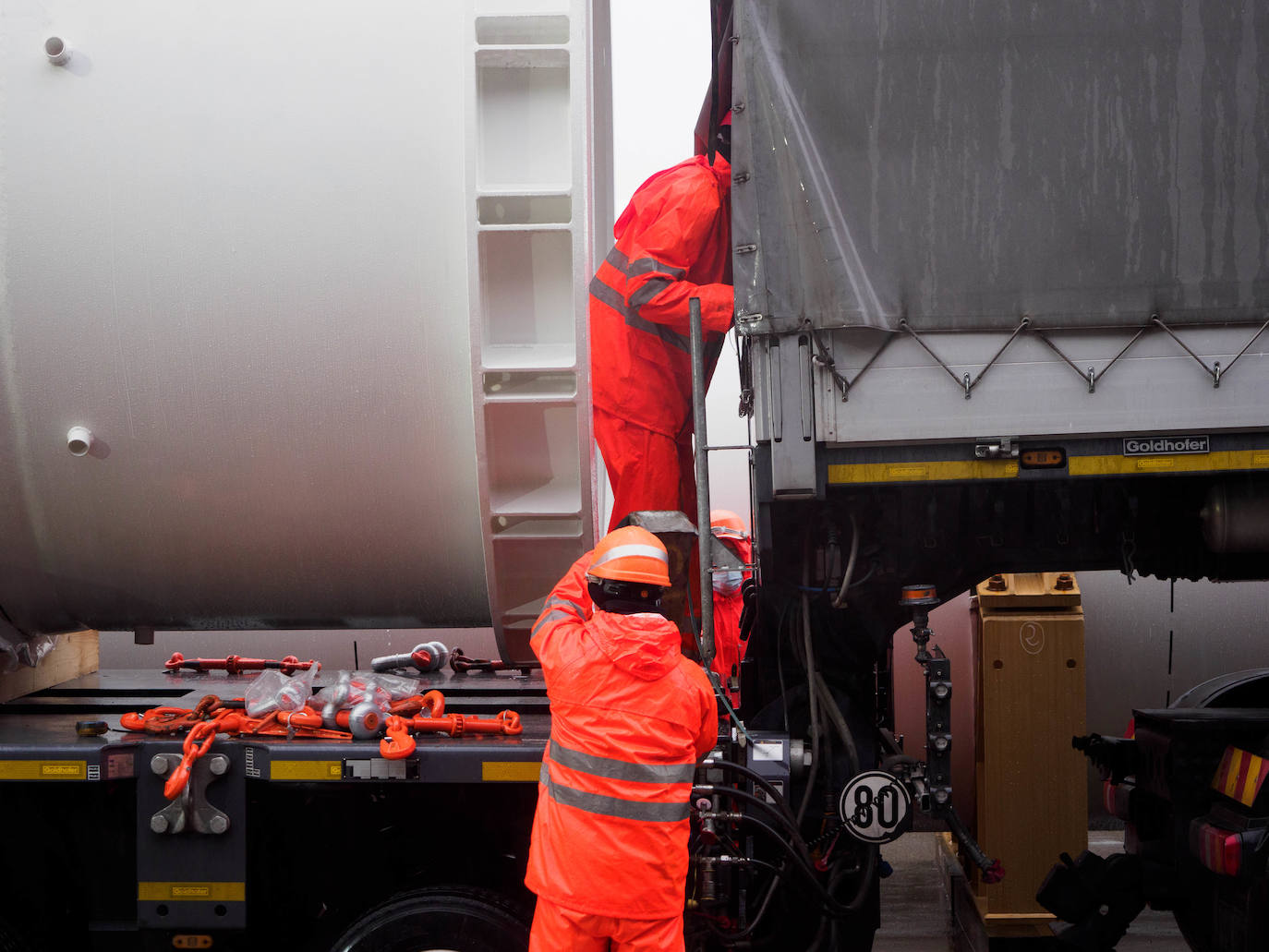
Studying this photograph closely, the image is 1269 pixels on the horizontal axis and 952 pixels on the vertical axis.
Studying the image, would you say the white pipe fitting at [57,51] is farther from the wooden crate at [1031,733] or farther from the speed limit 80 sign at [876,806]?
the wooden crate at [1031,733]

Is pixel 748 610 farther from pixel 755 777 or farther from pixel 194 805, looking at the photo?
pixel 194 805

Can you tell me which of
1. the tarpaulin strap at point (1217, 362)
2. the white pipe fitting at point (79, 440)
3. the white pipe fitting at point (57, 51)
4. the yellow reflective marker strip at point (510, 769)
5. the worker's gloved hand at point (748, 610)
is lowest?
the yellow reflective marker strip at point (510, 769)

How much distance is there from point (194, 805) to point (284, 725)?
0.36 metres

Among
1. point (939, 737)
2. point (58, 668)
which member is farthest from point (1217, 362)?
point (58, 668)

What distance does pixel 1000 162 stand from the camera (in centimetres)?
310

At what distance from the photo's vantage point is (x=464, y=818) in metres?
3.67

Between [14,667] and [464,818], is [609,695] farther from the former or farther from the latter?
[14,667]

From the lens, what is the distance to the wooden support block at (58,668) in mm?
4113

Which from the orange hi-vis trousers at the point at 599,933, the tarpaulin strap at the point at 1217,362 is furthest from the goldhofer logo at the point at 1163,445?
the orange hi-vis trousers at the point at 599,933

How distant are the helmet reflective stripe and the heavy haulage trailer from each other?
16.4 inches

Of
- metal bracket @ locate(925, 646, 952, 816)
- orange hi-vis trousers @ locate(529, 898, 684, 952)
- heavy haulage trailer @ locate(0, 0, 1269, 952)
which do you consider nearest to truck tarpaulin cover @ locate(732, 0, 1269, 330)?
heavy haulage trailer @ locate(0, 0, 1269, 952)

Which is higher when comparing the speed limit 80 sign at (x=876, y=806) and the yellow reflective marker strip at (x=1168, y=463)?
the yellow reflective marker strip at (x=1168, y=463)

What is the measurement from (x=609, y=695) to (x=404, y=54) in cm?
212

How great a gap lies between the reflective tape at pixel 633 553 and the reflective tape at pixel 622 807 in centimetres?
64
